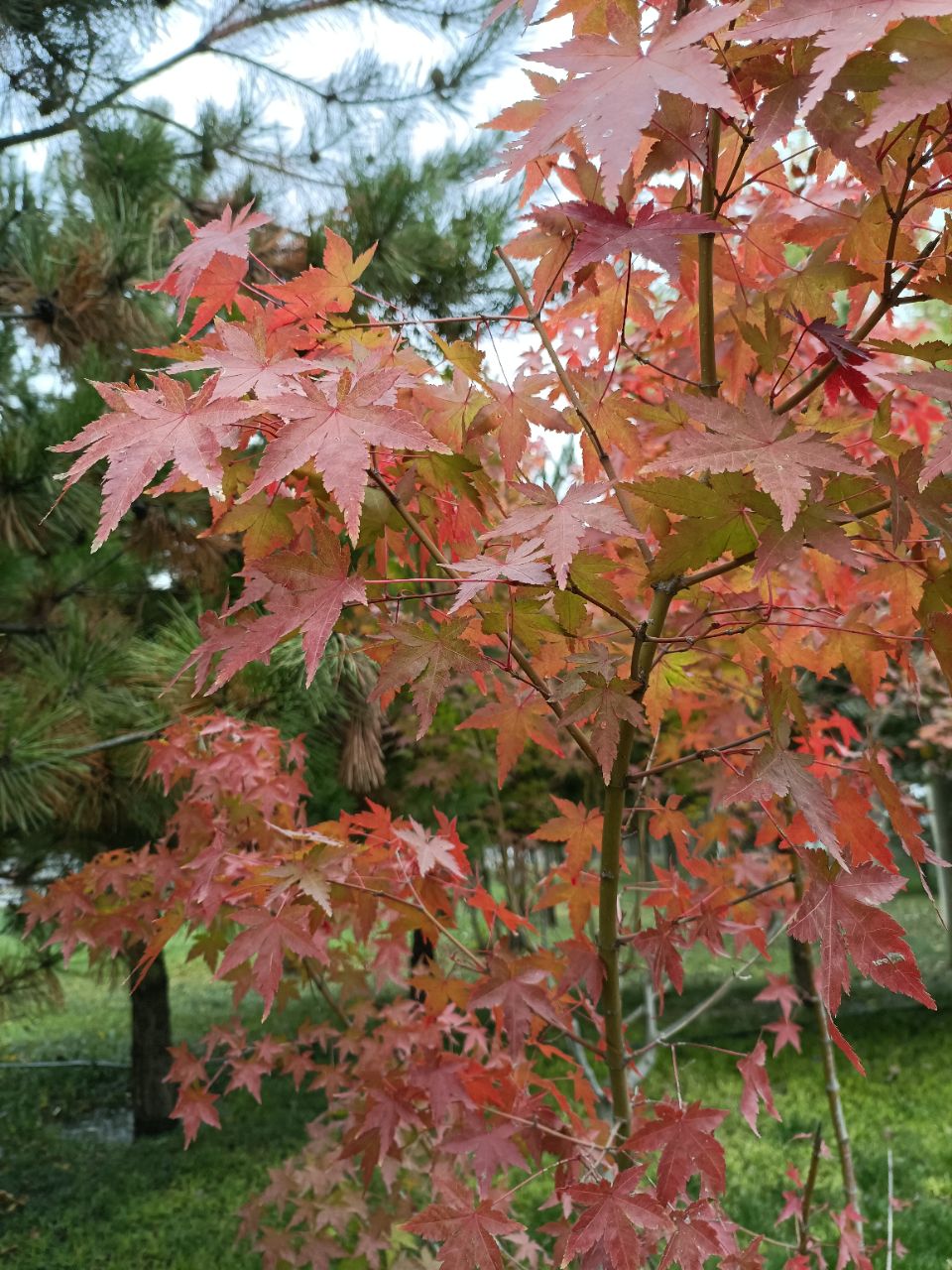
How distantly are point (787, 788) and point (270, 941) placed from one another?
758mm

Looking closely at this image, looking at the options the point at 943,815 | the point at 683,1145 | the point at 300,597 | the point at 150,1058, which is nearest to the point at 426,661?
the point at 300,597

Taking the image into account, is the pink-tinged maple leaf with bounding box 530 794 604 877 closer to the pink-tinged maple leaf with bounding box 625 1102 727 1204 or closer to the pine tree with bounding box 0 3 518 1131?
the pink-tinged maple leaf with bounding box 625 1102 727 1204

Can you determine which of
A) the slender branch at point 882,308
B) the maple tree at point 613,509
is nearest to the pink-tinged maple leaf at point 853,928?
the maple tree at point 613,509

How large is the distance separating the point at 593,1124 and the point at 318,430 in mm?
1265

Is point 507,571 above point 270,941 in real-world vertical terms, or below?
above

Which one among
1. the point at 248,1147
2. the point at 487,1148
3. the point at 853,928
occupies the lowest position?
the point at 248,1147

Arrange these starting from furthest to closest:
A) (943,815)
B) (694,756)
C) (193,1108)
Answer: (943,815) < (193,1108) < (694,756)

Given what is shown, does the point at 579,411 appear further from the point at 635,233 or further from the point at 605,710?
the point at 605,710

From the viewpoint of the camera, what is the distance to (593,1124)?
1611 mm

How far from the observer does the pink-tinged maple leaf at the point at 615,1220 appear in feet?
3.58

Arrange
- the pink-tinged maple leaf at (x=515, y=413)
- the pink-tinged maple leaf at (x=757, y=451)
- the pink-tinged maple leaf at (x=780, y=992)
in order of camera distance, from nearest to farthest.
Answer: the pink-tinged maple leaf at (x=757, y=451)
the pink-tinged maple leaf at (x=515, y=413)
the pink-tinged maple leaf at (x=780, y=992)

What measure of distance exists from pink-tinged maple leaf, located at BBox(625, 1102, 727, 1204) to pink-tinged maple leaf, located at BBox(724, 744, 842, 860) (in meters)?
0.51

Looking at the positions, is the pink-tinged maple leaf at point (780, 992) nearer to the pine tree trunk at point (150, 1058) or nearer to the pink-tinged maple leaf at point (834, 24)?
the pink-tinged maple leaf at point (834, 24)

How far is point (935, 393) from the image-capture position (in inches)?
30.6
